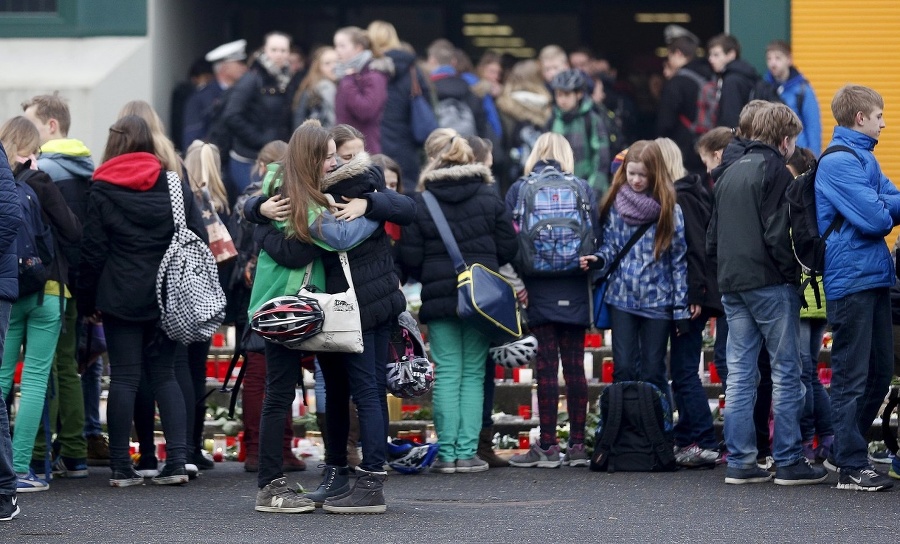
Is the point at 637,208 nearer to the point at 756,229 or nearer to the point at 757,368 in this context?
the point at 756,229

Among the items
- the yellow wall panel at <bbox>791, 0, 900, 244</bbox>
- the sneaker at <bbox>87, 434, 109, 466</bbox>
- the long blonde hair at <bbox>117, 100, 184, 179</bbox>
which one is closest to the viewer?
the long blonde hair at <bbox>117, 100, 184, 179</bbox>

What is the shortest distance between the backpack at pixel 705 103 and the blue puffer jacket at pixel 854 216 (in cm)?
575

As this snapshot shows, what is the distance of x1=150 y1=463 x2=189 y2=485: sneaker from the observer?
917 cm

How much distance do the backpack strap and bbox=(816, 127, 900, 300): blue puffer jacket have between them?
149 centimetres

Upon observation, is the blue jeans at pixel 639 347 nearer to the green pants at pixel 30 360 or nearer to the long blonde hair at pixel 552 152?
the long blonde hair at pixel 552 152

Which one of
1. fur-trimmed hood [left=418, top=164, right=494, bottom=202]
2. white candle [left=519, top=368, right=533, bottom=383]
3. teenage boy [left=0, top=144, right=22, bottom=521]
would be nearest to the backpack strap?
fur-trimmed hood [left=418, top=164, right=494, bottom=202]

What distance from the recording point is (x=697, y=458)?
974cm

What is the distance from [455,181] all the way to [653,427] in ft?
6.22

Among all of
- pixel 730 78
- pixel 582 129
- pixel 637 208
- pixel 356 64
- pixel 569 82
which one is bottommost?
pixel 637 208

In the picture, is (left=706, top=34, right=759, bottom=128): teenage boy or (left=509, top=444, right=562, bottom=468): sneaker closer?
(left=509, top=444, right=562, bottom=468): sneaker

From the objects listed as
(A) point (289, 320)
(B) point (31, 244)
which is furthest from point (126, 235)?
(A) point (289, 320)

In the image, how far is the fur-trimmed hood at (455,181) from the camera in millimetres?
9609

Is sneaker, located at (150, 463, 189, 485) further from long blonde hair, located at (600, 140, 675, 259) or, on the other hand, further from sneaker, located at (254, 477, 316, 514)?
long blonde hair, located at (600, 140, 675, 259)

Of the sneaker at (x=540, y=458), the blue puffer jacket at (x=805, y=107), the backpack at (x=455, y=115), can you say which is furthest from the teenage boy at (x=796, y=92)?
the sneaker at (x=540, y=458)
